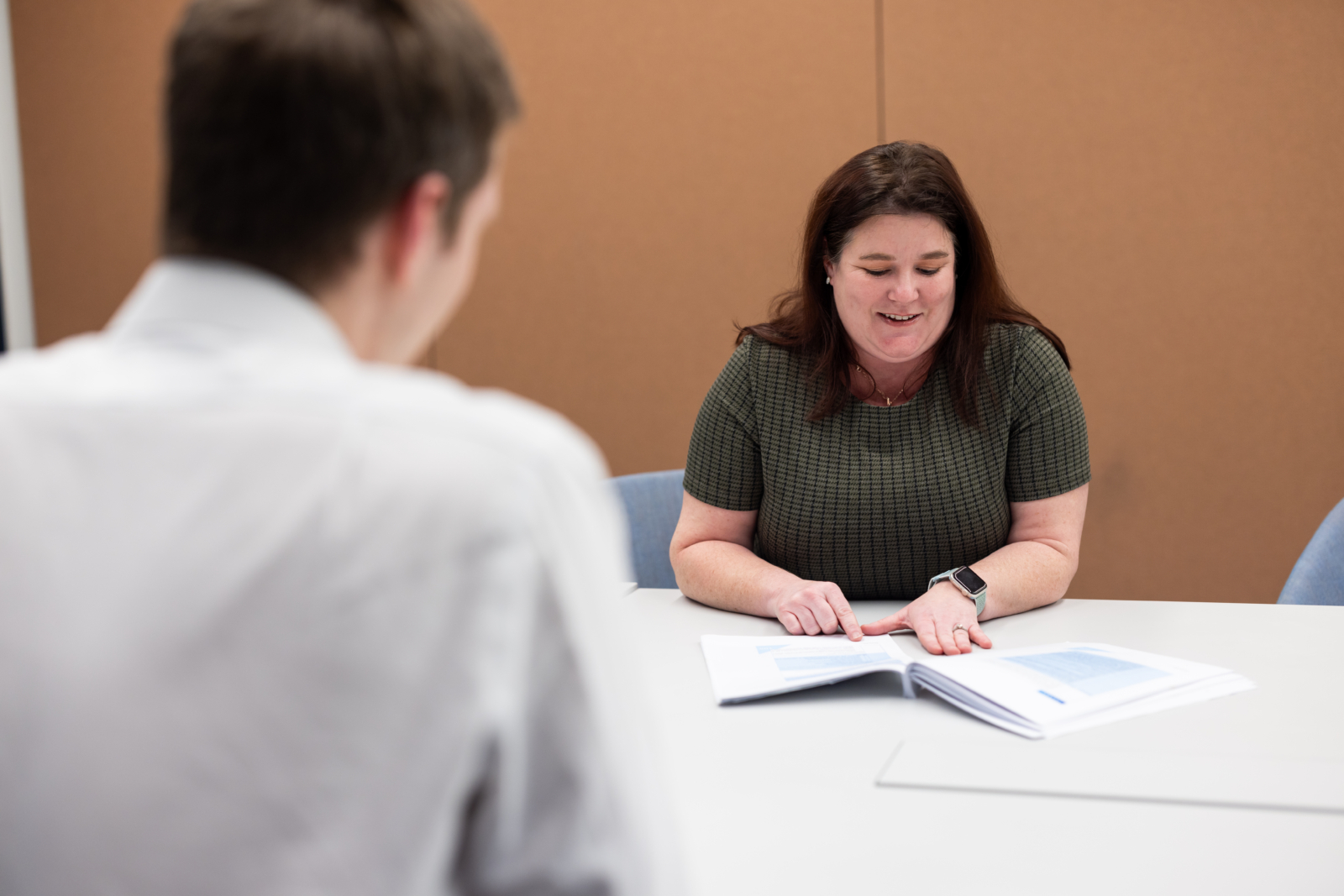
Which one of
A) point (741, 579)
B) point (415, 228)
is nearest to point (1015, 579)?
point (741, 579)

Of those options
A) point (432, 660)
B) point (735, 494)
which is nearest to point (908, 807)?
point (432, 660)

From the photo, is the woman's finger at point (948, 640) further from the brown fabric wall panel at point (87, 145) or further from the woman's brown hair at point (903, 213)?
the brown fabric wall panel at point (87, 145)

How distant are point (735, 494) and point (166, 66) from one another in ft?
4.82

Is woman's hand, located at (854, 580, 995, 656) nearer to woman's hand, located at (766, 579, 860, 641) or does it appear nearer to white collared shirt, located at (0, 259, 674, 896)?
woman's hand, located at (766, 579, 860, 641)

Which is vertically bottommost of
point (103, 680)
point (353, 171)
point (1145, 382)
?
point (1145, 382)

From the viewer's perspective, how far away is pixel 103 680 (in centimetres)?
50

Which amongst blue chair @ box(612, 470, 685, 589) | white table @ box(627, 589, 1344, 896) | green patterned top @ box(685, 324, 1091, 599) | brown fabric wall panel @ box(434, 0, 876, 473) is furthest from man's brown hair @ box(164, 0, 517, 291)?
brown fabric wall panel @ box(434, 0, 876, 473)

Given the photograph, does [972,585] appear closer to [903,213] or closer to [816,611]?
[816,611]

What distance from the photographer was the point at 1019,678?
52.2 inches

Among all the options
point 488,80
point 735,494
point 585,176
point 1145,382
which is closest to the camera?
point 488,80

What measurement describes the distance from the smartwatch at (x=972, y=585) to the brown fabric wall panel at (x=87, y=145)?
3.05 meters

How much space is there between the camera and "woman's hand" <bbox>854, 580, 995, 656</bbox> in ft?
4.92

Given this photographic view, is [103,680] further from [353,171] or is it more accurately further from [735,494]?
[735,494]

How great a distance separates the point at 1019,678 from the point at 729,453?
77 cm
